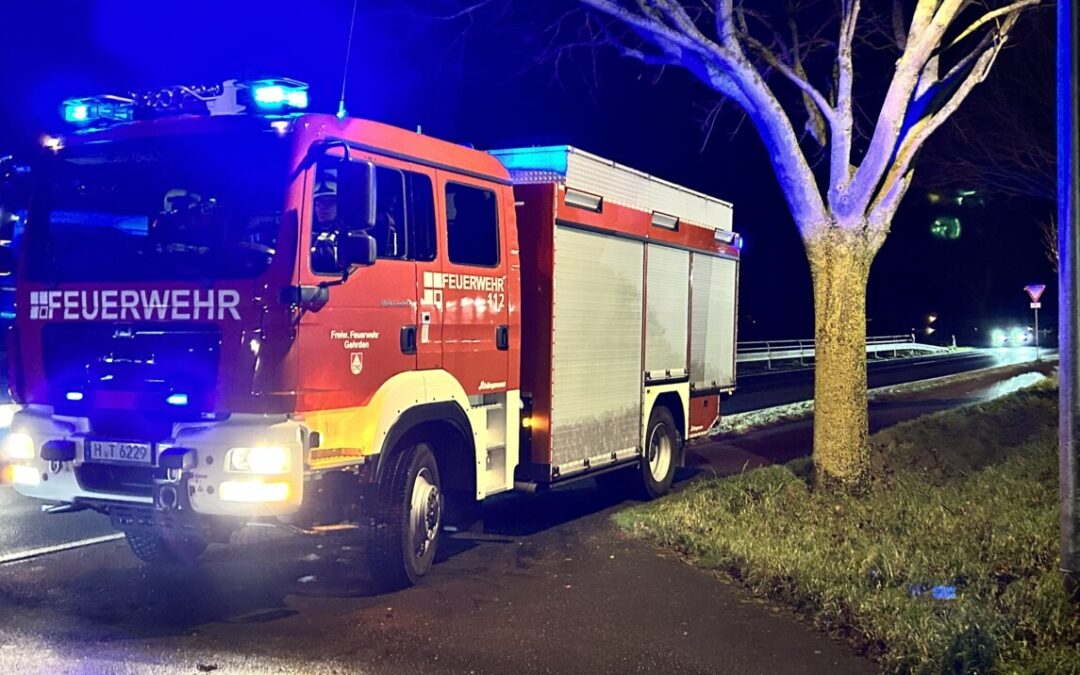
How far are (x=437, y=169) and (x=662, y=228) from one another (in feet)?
13.1

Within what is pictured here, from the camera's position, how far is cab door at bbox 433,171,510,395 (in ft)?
25.0

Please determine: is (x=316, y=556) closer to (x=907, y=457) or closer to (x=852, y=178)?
(x=852, y=178)

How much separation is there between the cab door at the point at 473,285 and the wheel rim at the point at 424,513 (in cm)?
75

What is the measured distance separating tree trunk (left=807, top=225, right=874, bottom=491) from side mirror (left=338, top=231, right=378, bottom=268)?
5.90 metres

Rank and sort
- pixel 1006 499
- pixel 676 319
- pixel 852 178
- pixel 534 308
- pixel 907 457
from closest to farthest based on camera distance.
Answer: pixel 534 308 < pixel 1006 499 < pixel 852 178 < pixel 676 319 < pixel 907 457

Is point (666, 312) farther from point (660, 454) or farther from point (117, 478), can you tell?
point (117, 478)

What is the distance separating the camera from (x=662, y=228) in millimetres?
11031

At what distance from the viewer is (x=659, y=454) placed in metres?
11.5

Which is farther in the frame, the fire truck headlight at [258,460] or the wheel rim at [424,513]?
the wheel rim at [424,513]

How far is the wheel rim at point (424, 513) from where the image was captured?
7.35 m

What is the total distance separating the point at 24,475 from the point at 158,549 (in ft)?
4.40

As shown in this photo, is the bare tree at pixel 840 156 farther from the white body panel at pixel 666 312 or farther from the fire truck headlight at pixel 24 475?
the fire truck headlight at pixel 24 475

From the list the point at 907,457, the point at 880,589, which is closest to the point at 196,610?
the point at 880,589

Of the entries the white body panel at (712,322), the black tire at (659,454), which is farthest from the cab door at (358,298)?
the white body panel at (712,322)
